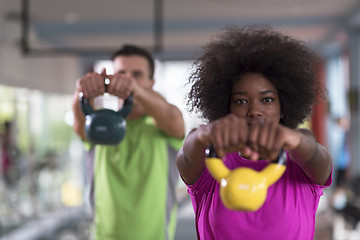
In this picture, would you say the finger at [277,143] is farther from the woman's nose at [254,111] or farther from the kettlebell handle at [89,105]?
the kettlebell handle at [89,105]

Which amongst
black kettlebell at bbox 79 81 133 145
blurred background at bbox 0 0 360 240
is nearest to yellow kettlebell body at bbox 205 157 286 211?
black kettlebell at bbox 79 81 133 145

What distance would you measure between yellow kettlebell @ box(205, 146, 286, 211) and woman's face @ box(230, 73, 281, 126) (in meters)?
0.25

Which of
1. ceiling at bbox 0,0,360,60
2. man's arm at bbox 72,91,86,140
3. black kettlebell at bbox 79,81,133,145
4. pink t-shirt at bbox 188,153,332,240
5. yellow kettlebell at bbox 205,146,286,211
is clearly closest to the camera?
yellow kettlebell at bbox 205,146,286,211

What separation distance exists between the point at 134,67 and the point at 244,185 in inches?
48.4

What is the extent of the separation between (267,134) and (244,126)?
0.12ft

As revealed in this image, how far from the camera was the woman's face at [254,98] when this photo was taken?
1.01m

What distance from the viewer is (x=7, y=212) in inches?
154

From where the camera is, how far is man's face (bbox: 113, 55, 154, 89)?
1867 mm

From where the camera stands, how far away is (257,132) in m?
0.72

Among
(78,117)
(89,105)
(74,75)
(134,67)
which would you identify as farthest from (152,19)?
(89,105)

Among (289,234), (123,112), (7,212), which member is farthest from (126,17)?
(289,234)

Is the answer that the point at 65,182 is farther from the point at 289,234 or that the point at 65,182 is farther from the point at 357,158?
the point at 289,234

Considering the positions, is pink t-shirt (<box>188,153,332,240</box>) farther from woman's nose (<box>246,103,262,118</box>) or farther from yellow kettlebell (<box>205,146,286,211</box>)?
yellow kettlebell (<box>205,146,286,211</box>)

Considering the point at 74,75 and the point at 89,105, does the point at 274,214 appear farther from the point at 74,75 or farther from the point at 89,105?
the point at 74,75
